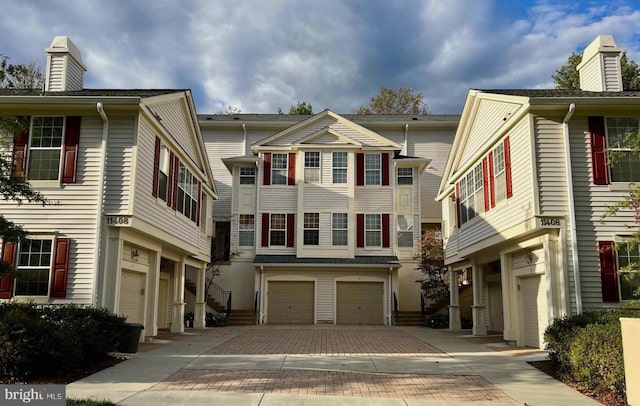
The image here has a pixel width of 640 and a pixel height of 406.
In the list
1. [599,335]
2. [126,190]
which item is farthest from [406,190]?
[599,335]

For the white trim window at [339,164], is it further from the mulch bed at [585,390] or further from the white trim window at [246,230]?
the mulch bed at [585,390]

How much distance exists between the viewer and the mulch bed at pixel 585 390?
838cm

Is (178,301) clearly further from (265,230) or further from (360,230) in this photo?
(360,230)

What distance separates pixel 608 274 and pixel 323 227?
1617cm

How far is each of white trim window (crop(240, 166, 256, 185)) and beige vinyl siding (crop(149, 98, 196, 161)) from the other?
8203 millimetres

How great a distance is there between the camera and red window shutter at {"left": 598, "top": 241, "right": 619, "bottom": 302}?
12.3 meters

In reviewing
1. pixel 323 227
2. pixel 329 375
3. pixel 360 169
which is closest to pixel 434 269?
pixel 323 227

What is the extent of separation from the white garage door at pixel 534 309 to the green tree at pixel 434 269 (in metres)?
9.92

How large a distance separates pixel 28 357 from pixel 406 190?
72.8 feet

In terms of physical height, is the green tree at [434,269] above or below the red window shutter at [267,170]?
below

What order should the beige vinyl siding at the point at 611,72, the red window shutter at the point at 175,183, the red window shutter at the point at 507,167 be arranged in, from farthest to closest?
the red window shutter at the point at 175,183
the beige vinyl siding at the point at 611,72
the red window shutter at the point at 507,167

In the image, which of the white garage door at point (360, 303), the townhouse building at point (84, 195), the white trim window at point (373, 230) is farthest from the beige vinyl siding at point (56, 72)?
the white trim window at point (373, 230)

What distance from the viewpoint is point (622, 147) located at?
13102 millimetres

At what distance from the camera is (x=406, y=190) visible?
2861 centimetres
